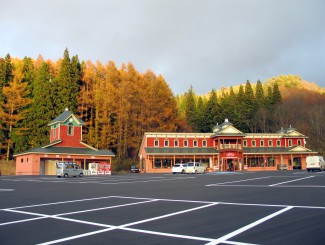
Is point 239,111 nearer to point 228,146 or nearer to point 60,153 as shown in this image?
point 228,146

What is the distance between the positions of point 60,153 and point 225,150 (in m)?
28.2

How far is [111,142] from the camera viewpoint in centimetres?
6669

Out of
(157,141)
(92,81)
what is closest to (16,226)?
(157,141)

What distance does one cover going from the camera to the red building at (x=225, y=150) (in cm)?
5862

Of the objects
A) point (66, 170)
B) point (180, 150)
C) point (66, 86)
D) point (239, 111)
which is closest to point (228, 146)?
point (180, 150)

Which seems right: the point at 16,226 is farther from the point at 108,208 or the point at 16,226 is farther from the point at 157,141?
the point at 157,141

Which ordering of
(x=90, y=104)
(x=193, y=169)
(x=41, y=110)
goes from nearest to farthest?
1. (x=193, y=169)
2. (x=41, y=110)
3. (x=90, y=104)

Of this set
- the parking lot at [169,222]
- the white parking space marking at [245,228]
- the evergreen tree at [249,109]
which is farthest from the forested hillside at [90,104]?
the white parking space marking at [245,228]

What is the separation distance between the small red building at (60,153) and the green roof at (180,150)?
9.00m

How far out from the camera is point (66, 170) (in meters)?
38.0

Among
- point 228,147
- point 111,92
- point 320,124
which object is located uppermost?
point 111,92

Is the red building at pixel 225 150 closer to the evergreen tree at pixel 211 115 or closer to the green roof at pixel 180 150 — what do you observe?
the green roof at pixel 180 150

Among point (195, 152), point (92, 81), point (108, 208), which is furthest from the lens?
point (92, 81)

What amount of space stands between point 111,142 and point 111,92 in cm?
1000
